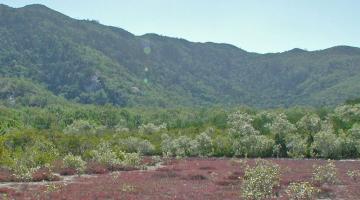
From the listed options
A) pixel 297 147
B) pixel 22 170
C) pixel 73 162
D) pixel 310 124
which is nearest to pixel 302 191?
pixel 22 170

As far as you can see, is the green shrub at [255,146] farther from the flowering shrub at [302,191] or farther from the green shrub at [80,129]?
the flowering shrub at [302,191]

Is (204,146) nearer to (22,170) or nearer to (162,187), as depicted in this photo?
(22,170)

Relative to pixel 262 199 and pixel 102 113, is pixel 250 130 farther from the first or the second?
pixel 102 113

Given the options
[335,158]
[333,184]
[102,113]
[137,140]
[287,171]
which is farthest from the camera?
[102,113]

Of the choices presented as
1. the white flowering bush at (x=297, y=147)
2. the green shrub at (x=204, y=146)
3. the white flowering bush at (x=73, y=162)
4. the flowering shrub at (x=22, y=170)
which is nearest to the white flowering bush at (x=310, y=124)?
the white flowering bush at (x=297, y=147)

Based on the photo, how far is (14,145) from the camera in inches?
3462

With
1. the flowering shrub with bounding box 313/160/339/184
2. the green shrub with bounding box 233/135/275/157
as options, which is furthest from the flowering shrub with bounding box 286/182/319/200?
the green shrub with bounding box 233/135/275/157

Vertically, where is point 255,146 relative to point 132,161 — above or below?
above

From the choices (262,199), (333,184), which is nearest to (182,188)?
(262,199)

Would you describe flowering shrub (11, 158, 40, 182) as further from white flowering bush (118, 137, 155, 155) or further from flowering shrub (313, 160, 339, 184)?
white flowering bush (118, 137, 155, 155)

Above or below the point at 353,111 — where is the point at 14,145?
below

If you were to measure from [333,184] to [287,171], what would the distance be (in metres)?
11.6

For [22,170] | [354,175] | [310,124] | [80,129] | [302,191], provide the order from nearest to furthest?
[302,191] → [354,175] → [22,170] → [310,124] → [80,129]

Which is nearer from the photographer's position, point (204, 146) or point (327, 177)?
point (327, 177)
